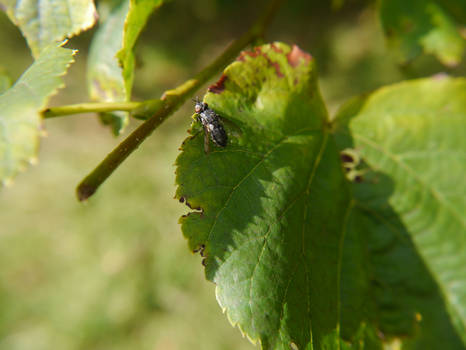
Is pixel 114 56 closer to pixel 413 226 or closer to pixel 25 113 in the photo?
pixel 25 113

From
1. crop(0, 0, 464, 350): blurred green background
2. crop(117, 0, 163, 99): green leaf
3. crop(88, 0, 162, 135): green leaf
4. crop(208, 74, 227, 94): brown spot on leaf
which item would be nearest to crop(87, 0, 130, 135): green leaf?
crop(88, 0, 162, 135): green leaf

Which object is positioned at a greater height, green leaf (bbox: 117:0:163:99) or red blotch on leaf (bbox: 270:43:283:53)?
green leaf (bbox: 117:0:163:99)

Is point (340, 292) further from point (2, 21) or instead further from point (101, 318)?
point (2, 21)

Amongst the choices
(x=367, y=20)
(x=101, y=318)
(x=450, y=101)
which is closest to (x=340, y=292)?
(x=450, y=101)

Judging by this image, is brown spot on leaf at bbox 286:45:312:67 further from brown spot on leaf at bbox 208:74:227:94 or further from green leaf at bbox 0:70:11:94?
green leaf at bbox 0:70:11:94

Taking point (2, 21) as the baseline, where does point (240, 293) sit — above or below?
above

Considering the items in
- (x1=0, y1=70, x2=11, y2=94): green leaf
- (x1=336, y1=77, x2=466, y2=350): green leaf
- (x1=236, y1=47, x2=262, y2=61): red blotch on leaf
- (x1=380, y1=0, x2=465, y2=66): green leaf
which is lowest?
(x1=336, y1=77, x2=466, y2=350): green leaf
